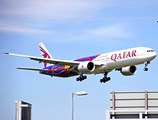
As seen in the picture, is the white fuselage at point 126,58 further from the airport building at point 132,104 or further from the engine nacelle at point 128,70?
the airport building at point 132,104

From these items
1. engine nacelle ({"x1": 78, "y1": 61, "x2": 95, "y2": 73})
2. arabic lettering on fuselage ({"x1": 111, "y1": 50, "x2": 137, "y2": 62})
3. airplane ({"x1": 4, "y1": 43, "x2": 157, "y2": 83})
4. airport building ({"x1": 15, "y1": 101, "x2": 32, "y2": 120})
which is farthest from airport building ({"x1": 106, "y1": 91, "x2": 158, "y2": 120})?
engine nacelle ({"x1": 78, "y1": 61, "x2": 95, "y2": 73})

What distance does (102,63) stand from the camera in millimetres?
76312

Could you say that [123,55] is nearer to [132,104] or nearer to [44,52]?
[132,104]

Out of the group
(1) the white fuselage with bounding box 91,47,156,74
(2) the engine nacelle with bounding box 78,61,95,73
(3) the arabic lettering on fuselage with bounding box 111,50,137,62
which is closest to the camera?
(1) the white fuselage with bounding box 91,47,156,74

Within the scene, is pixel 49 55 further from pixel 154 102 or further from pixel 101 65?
pixel 154 102

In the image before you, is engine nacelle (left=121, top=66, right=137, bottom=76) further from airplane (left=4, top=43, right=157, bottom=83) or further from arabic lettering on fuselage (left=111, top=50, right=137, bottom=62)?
arabic lettering on fuselage (left=111, top=50, right=137, bottom=62)

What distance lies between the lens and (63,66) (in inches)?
3332

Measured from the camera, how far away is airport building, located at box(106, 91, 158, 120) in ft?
195

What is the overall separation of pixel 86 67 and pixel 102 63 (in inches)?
126

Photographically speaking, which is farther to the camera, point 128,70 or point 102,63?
point 128,70

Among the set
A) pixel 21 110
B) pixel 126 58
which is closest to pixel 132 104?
pixel 126 58

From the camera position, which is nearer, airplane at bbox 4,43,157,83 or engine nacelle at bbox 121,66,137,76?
airplane at bbox 4,43,157,83

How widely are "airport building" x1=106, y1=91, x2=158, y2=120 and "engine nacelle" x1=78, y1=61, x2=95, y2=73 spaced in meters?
15.9

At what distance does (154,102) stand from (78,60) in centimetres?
2516
